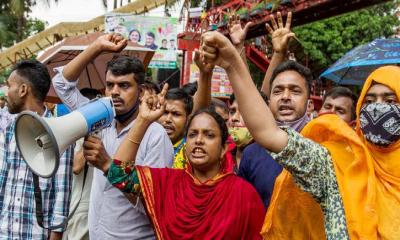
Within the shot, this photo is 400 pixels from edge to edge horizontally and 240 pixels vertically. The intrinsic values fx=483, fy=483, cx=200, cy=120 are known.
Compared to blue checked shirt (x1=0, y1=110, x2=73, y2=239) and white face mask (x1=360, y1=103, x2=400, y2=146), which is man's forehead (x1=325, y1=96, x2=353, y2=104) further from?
blue checked shirt (x1=0, y1=110, x2=73, y2=239)

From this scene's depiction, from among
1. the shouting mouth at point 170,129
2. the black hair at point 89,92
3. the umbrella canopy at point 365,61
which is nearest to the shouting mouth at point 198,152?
the shouting mouth at point 170,129

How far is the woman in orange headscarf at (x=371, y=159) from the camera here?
187cm

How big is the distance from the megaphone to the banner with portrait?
11.9 m

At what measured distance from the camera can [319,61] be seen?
20.1m

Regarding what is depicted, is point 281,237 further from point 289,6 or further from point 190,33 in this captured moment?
point 190,33

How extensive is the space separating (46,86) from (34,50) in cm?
1680

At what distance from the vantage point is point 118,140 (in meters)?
2.68

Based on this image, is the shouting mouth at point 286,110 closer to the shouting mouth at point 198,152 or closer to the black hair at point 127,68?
the shouting mouth at point 198,152

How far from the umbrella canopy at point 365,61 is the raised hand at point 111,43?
8.65 ft

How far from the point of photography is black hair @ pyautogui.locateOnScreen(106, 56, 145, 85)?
270cm

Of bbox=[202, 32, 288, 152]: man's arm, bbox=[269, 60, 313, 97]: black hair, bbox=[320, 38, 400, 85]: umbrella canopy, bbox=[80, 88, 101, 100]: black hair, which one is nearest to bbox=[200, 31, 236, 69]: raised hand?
bbox=[202, 32, 288, 152]: man's arm

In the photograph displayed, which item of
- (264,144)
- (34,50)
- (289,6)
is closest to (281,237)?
(264,144)

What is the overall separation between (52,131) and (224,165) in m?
0.98

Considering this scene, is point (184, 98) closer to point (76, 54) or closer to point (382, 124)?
point (76, 54)
